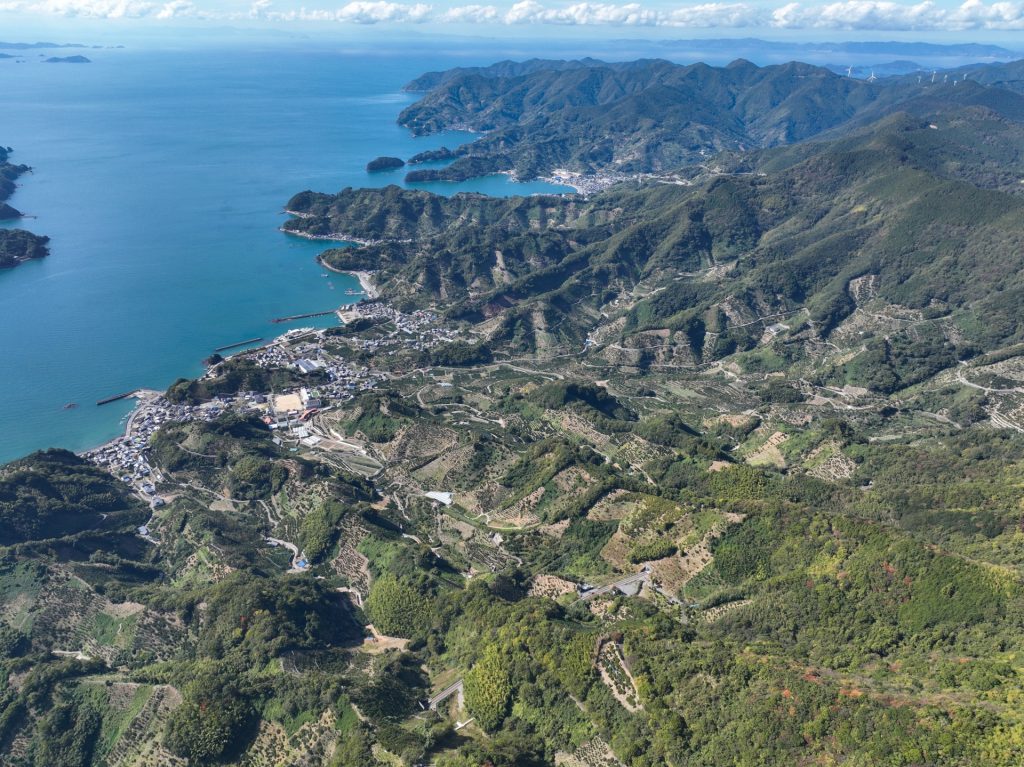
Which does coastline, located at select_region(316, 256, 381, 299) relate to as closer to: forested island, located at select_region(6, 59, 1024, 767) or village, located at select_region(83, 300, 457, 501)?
forested island, located at select_region(6, 59, 1024, 767)

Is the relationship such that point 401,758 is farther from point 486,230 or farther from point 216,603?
point 486,230

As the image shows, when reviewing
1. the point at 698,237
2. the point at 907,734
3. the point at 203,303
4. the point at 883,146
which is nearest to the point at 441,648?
the point at 907,734

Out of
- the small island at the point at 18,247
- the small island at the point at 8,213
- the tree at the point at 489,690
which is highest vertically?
the small island at the point at 8,213

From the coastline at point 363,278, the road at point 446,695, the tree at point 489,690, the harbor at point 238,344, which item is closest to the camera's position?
the tree at point 489,690

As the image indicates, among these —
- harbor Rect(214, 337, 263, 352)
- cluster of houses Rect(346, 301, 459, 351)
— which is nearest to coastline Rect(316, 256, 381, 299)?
cluster of houses Rect(346, 301, 459, 351)

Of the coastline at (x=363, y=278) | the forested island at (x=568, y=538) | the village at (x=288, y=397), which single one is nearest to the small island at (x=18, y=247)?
the coastline at (x=363, y=278)

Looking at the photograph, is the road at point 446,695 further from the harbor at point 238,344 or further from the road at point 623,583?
the harbor at point 238,344

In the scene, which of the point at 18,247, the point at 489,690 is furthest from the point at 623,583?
the point at 18,247
